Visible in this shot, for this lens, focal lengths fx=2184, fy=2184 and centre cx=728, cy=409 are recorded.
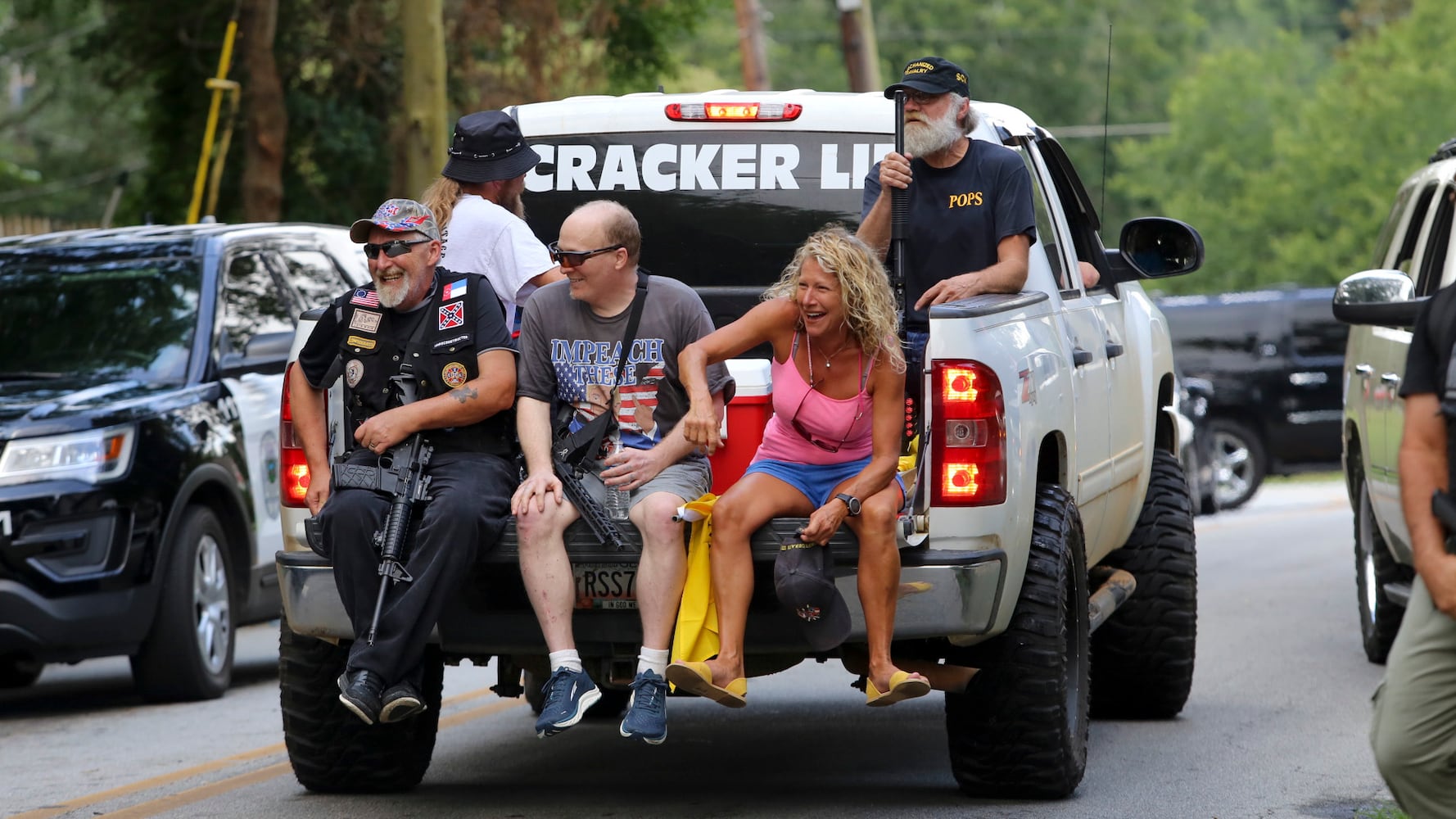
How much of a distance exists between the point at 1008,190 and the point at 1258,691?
11.7ft

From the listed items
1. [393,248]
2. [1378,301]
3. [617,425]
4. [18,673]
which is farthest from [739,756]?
[18,673]

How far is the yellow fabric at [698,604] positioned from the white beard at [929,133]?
57.6 inches

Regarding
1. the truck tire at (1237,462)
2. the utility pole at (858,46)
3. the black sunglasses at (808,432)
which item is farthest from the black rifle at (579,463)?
the truck tire at (1237,462)

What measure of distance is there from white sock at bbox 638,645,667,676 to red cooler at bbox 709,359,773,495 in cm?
70

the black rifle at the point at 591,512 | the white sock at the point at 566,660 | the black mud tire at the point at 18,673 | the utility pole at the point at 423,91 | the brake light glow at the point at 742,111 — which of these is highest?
the utility pole at the point at 423,91

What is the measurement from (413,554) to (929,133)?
2.09m

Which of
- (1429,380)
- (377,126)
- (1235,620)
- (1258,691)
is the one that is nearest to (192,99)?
(377,126)

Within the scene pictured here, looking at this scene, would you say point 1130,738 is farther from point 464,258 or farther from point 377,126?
point 377,126

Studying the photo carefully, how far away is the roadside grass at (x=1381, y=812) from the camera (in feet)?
20.7

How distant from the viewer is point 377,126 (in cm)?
2289

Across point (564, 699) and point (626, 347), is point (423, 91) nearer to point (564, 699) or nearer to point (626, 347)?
point (626, 347)

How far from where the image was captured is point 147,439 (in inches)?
369

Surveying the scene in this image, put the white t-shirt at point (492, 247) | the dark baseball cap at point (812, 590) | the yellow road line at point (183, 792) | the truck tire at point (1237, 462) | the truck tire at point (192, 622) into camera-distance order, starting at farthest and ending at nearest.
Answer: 1. the truck tire at point (1237, 462)
2. the truck tire at point (192, 622)
3. the yellow road line at point (183, 792)
4. the white t-shirt at point (492, 247)
5. the dark baseball cap at point (812, 590)

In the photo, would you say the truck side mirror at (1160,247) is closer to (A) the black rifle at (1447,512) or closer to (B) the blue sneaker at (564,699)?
(B) the blue sneaker at (564,699)
